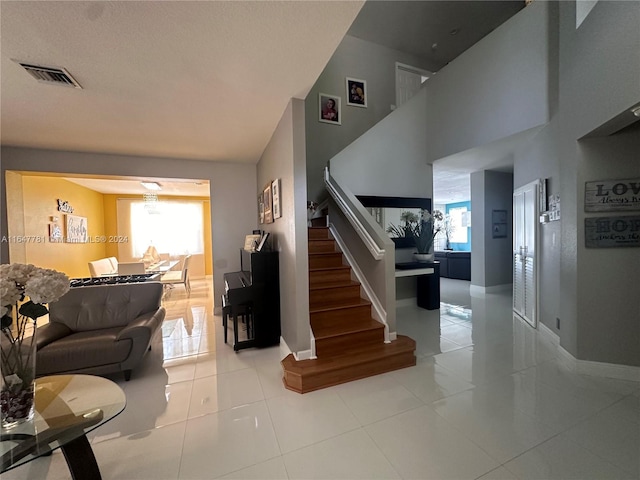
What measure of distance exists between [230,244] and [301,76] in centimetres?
334

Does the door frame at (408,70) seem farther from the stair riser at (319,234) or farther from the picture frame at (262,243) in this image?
the picture frame at (262,243)

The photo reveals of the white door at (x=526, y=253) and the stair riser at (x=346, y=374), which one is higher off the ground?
the white door at (x=526, y=253)

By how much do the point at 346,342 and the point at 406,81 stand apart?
20.0ft

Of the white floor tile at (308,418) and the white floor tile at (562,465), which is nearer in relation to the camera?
the white floor tile at (562,465)

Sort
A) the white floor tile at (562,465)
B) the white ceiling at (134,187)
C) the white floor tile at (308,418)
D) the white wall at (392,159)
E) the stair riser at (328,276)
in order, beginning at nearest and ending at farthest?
the white floor tile at (562,465) < the white floor tile at (308,418) < the stair riser at (328,276) < the white wall at (392,159) < the white ceiling at (134,187)

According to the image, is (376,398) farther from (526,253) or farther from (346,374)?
(526,253)

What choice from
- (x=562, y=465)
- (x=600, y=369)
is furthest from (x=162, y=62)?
(x=600, y=369)

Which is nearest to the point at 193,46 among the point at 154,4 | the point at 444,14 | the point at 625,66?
the point at 154,4

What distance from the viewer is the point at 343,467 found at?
1.49 meters

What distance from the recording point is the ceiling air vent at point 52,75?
189 centimetres

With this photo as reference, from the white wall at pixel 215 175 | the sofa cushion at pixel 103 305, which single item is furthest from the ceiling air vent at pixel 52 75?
the white wall at pixel 215 175

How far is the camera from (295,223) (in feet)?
8.20

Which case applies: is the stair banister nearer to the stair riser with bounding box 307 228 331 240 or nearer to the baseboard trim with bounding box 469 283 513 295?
the stair riser with bounding box 307 228 331 240

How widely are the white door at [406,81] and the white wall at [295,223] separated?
4245 mm
